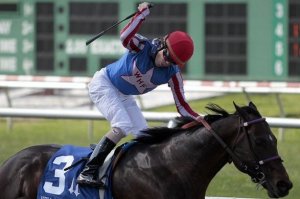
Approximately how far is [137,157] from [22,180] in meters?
0.73

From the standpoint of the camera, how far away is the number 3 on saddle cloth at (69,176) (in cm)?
515

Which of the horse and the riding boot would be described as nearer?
the horse

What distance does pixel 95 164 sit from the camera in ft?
17.0

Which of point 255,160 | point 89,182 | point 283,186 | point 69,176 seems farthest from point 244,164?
point 69,176

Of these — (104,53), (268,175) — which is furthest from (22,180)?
(104,53)

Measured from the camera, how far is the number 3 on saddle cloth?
515 cm

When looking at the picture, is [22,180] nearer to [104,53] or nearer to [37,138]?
[37,138]

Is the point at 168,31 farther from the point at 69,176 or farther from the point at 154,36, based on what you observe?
the point at 69,176

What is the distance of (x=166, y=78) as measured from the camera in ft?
17.5

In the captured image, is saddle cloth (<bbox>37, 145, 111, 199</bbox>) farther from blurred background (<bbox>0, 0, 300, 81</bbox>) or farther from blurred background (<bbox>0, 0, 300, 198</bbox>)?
blurred background (<bbox>0, 0, 300, 81</bbox>)

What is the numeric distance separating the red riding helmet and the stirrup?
0.81 m

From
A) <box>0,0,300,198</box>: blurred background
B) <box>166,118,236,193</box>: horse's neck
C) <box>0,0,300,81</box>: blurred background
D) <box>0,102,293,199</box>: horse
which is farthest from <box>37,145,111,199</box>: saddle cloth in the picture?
<box>0,0,300,81</box>: blurred background

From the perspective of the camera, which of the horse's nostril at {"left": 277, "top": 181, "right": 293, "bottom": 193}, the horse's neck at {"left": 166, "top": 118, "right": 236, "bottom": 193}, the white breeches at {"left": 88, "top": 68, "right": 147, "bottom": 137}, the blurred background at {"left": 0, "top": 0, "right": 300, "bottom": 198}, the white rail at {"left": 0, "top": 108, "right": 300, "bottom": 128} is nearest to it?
the horse's nostril at {"left": 277, "top": 181, "right": 293, "bottom": 193}

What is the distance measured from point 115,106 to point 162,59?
0.43 m
